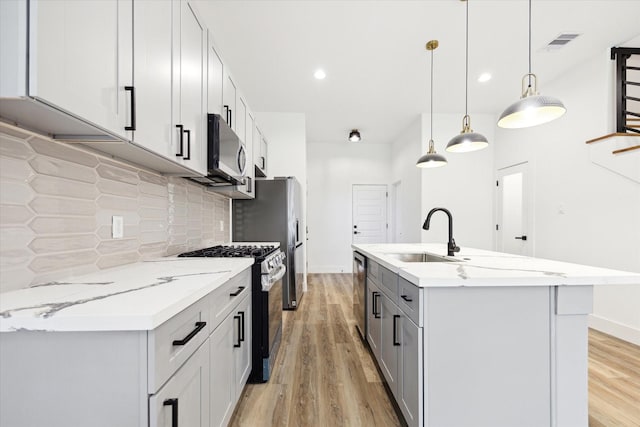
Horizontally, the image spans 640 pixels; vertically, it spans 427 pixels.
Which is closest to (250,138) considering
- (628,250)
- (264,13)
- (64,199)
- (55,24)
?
(264,13)

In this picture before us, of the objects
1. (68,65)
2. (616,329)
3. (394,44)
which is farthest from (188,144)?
(616,329)

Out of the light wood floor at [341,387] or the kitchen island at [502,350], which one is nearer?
the kitchen island at [502,350]

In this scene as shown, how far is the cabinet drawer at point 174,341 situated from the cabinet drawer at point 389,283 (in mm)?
1032

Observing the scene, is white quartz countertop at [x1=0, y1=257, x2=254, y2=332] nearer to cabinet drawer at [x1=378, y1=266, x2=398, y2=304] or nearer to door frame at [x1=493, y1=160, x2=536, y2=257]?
cabinet drawer at [x1=378, y1=266, x2=398, y2=304]

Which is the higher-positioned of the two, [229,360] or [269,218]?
[269,218]

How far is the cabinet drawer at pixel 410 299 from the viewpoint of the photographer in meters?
1.30

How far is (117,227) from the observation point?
1.45 metres

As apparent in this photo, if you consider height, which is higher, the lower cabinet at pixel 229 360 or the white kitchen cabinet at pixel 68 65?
the white kitchen cabinet at pixel 68 65

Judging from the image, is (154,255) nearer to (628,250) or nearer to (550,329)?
(550,329)

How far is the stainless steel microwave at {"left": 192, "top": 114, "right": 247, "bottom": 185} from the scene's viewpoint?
1.84 m

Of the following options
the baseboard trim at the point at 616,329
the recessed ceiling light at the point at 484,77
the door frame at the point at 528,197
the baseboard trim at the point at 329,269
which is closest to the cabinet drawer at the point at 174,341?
the baseboard trim at the point at 616,329

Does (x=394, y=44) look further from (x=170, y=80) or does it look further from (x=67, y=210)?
(x=67, y=210)

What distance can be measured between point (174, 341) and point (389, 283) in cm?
127

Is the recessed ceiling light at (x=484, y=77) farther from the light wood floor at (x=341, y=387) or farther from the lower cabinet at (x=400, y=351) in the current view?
the light wood floor at (x=341, y=387)
